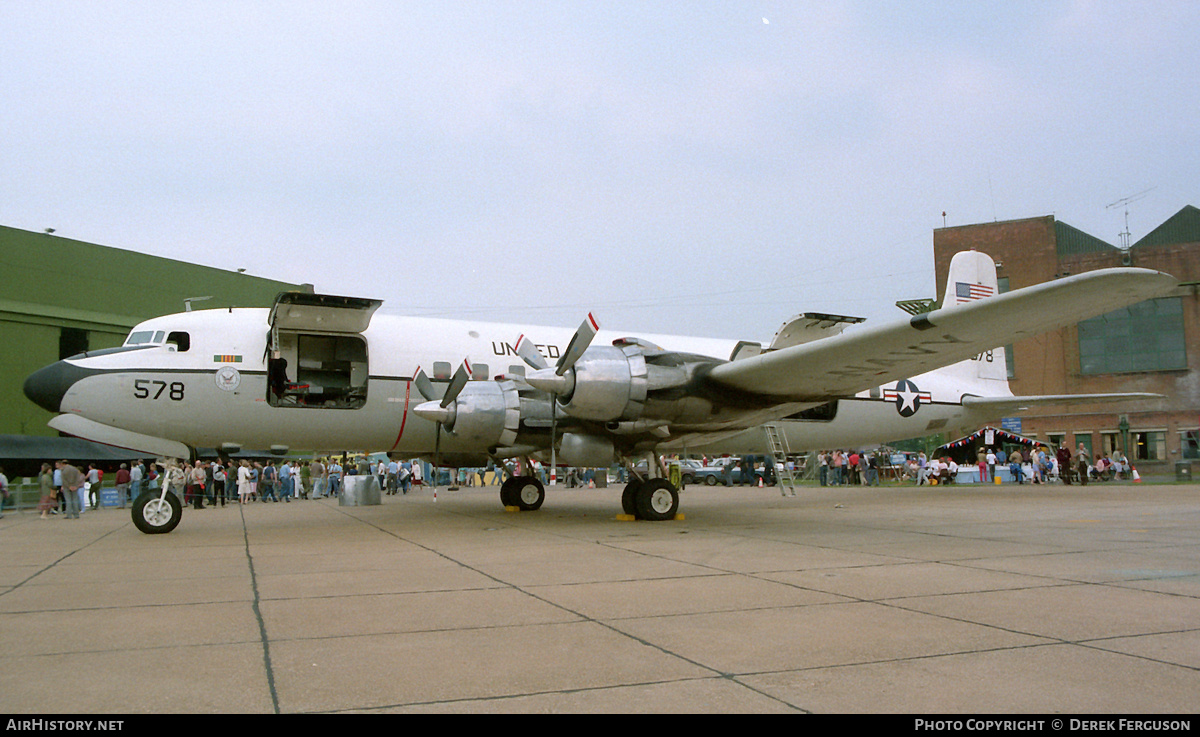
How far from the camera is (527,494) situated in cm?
1589

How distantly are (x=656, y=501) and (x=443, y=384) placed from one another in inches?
170

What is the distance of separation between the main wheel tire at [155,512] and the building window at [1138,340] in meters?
45.7

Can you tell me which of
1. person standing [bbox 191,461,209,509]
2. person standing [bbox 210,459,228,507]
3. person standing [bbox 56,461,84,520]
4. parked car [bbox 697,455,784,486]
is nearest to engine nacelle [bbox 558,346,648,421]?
person standing [bbox 56,461,84,520]

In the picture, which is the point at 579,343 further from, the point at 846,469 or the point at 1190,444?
the point at 1190,444

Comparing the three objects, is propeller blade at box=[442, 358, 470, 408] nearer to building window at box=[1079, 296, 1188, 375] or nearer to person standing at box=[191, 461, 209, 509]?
person standing at box=[191, 461, 209, 509]

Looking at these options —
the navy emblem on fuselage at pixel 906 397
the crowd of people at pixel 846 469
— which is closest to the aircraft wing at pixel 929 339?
the navy emblem on fuselage at pixel 906 397

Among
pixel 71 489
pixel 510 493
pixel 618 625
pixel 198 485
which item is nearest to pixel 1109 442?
pixel 510 493

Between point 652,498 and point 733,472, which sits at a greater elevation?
point 652,498

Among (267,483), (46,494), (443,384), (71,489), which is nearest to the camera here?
(443,384)

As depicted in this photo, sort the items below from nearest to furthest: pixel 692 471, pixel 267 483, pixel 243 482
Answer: pixel 243 482 < pixel 267 483 < pixel 692 471

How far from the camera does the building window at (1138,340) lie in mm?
42219
